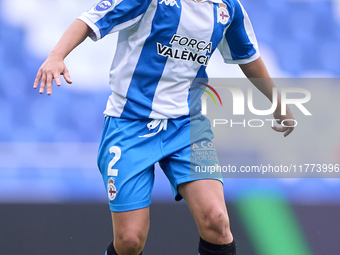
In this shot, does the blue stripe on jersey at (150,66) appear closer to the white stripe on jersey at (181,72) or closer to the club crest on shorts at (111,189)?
the white stripe on jersey at (181,72)

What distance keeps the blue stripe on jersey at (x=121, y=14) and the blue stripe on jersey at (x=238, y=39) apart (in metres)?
0.44

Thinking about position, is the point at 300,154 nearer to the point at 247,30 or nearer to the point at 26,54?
the point at 247,30

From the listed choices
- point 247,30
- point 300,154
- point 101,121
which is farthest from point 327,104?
point 101,121

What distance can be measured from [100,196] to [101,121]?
43cm

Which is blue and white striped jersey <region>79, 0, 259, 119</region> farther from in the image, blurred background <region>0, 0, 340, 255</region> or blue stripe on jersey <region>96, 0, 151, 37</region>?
blurred background <region>0, 0, 340, 255</region>

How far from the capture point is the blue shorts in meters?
1.91

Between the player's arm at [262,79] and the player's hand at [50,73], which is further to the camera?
the player's arm at [262,79]

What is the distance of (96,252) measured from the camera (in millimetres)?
2797

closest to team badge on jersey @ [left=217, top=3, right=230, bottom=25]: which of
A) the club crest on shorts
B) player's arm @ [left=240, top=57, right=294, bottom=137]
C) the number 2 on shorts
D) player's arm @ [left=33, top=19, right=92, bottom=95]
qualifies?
player's arm @ [left=240, top=57, right=294, bottom=137]

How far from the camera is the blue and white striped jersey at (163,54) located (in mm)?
1887

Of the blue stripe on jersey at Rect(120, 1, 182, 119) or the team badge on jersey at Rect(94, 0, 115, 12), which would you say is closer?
the team badge on jersey at Rect(94, 0, 115, 12)

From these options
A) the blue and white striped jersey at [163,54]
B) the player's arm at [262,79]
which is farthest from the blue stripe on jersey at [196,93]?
the player's arm at [262,79]

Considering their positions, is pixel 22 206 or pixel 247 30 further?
pixel 22 206

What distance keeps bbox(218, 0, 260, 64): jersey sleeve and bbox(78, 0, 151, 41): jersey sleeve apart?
1.43ft
